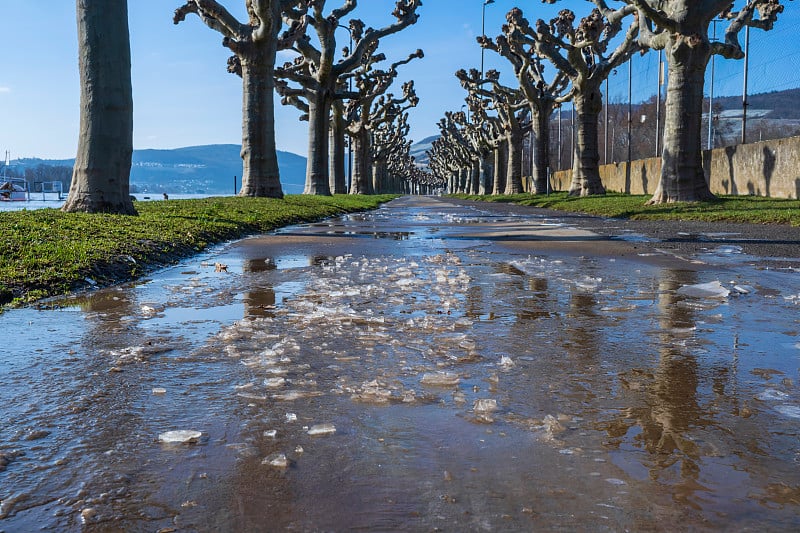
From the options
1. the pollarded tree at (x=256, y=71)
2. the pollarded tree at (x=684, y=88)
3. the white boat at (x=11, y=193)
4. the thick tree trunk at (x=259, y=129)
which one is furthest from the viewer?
the white boat at (x=11, y=193)

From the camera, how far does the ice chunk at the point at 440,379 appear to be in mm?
2910

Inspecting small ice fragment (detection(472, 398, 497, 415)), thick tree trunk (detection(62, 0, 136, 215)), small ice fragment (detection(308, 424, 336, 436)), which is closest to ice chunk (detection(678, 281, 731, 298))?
small ice fragment (detection(472, 398, 497, 415))

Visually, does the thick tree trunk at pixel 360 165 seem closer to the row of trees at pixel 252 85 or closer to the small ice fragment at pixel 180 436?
the row of trees at pixel 252 85

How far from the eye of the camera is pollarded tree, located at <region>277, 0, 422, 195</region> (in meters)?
29.5

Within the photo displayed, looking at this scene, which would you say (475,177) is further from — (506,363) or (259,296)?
(506,363)

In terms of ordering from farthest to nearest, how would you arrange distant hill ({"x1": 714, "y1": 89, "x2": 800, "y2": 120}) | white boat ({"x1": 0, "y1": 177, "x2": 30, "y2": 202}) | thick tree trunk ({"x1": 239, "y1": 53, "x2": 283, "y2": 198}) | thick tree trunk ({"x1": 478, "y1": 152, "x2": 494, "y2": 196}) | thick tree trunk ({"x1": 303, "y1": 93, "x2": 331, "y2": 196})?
thick tree trunk ({"x1": 478, "y1": 152, "x2": 494, "y2": 196}) → white boat ({"x1": 0, "y1": 177, "x2": 30, "y2": 202}) → thick tree trunk ({"x1": 303, "y1": 93, "x2": 331, "y2": 196}) → distant hill ({"x1": 714, "y1": 89, "x2": 800, "y2": 120}) → thick tree trunk ({"x1": 239, "y1": 53, "x2": 283, "y2": 198})

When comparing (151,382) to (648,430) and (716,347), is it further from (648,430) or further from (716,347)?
(716,347)

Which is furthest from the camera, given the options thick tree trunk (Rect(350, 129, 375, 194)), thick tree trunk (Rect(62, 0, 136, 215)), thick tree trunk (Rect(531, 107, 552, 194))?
thick tree trunk (Rect(350, 129, 375, 194))

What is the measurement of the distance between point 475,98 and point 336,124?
73.3 feet

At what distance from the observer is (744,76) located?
24.4 meters

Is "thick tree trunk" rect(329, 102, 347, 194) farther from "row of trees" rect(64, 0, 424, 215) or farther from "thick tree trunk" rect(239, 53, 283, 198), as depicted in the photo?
"thick tree trunk" rect(239, 53, 283, 198)

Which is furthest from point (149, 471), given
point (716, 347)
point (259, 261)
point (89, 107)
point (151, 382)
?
point (89, 107)

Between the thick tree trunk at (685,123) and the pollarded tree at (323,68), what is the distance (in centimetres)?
1385

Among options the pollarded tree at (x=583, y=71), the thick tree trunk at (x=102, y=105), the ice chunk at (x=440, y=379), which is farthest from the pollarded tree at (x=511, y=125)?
the ice chunk at (x=440, y=379)
